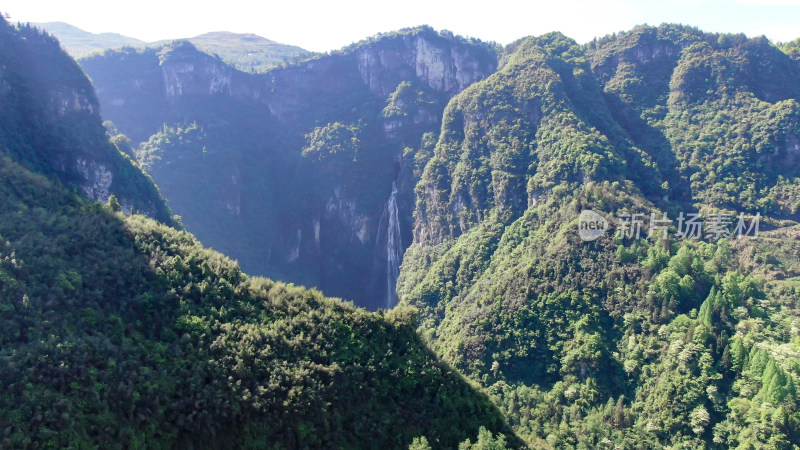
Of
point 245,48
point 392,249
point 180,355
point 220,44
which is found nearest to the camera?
point 180,355

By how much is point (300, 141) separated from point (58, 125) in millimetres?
46601

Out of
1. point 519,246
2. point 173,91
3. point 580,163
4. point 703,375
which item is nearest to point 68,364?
point 703,375

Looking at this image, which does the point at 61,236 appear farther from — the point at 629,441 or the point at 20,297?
the point at 629,441

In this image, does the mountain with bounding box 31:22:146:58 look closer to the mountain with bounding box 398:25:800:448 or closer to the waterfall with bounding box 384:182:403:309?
the waterfall with bounding box 384:182:403:309

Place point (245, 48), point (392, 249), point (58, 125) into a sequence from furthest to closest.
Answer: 1. point (245, 48)
2. point (392, 249)
3. point (58, 125)

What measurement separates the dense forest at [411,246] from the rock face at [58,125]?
0.28 m

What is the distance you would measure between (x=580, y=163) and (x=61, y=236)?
42.5m

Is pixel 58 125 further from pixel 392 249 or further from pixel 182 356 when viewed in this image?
pixel 392 249

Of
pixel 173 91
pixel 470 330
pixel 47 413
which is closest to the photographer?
pixel 47 413

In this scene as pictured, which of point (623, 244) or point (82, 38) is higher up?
point (82, 38)

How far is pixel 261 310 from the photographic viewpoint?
78.1ft

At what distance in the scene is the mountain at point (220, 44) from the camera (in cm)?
12181

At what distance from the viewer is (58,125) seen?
47969mm

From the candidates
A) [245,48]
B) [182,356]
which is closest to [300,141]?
[245,48]
